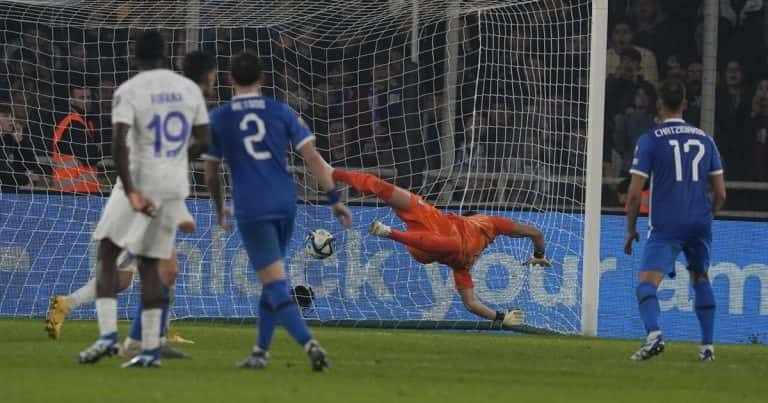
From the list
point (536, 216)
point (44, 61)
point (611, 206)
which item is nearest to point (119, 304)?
point (44, 61)

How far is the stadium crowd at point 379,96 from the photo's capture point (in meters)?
17.6

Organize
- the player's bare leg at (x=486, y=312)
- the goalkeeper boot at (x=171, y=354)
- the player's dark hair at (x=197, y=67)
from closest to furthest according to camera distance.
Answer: the player's dark hair at (x=197, y=67) < the goalkeeper boot at (x=171, y=354) < the player's bare leg at (x=486, y=312)

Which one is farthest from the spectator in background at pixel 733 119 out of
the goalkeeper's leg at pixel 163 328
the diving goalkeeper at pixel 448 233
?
the goalkeeper's leg at pixel 163 328

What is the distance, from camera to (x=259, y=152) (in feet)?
31.5

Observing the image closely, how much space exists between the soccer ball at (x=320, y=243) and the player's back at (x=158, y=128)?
22.0ft

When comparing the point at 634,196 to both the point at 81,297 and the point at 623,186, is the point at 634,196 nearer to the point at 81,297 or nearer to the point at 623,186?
the point at 81,297

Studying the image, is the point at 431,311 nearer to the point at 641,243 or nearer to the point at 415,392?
the point at 641,243

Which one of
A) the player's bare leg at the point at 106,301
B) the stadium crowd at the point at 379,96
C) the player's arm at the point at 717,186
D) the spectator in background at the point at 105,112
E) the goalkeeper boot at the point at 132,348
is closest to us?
the player's bare leg at the point at 106,301

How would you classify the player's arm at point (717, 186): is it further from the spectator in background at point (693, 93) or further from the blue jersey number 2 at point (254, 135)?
the spectator in background at point (693, 93)

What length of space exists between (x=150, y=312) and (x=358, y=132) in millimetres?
9400

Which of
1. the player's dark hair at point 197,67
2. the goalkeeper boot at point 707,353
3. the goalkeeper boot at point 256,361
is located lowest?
the goalkeeper boot at point 707,353

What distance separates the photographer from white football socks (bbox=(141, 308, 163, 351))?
9312 mm

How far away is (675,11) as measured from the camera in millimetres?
20016

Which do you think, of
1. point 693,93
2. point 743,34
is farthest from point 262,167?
point 743,34
